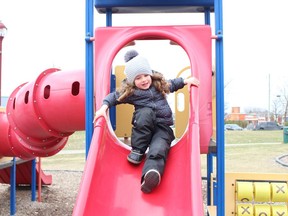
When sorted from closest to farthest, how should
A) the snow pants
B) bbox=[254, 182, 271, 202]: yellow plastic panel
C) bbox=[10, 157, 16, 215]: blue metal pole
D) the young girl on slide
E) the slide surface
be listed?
1. the slide surface
2. the snow pants
3. the young girl on slide
4. bbox=[254, 182, 271, 202]: yellow plastic panel
5. bbox=[10, 157, 16, 215]: blue metal pole

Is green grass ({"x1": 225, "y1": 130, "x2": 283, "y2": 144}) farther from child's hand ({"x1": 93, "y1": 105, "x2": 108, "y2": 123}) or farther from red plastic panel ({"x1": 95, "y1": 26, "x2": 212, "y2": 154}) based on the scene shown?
child's hand ({"x1": 93, "y1": 105, "x2": 108, "y2": 123})

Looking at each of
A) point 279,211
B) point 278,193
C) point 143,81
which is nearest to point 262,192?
point 278,193

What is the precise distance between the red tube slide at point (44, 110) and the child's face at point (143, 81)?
1.51 m

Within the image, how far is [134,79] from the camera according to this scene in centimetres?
379

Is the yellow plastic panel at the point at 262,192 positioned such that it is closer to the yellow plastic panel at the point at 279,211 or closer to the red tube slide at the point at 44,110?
the yellow plastic panel at the point at 279,211

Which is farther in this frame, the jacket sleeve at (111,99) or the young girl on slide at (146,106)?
the jacket sleeve at (111,99)

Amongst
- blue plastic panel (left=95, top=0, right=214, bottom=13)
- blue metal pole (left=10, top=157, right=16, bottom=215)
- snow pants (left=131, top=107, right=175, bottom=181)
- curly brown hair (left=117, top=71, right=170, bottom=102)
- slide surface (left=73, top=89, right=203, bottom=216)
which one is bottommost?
blue metal pole (left=10, top=157, right=16, bottom=215)

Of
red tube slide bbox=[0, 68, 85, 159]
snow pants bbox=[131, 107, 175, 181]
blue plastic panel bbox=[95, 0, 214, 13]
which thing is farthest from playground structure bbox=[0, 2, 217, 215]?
blue plastic panel bbox=[95, 0, 214, 13]

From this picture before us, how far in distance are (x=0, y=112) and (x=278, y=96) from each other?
46927 millimetres

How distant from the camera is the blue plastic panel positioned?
4676mm

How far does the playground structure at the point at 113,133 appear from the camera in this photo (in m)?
3.17

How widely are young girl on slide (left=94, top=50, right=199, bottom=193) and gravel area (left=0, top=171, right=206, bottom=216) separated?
12.3ft

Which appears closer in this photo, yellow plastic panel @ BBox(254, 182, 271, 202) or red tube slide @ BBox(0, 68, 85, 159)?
yellow plastic panel @ BBox(254, 182, 271, 202)

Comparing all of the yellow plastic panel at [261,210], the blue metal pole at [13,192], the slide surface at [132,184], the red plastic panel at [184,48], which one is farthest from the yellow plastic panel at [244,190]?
the blue metal pole at [13,192]
